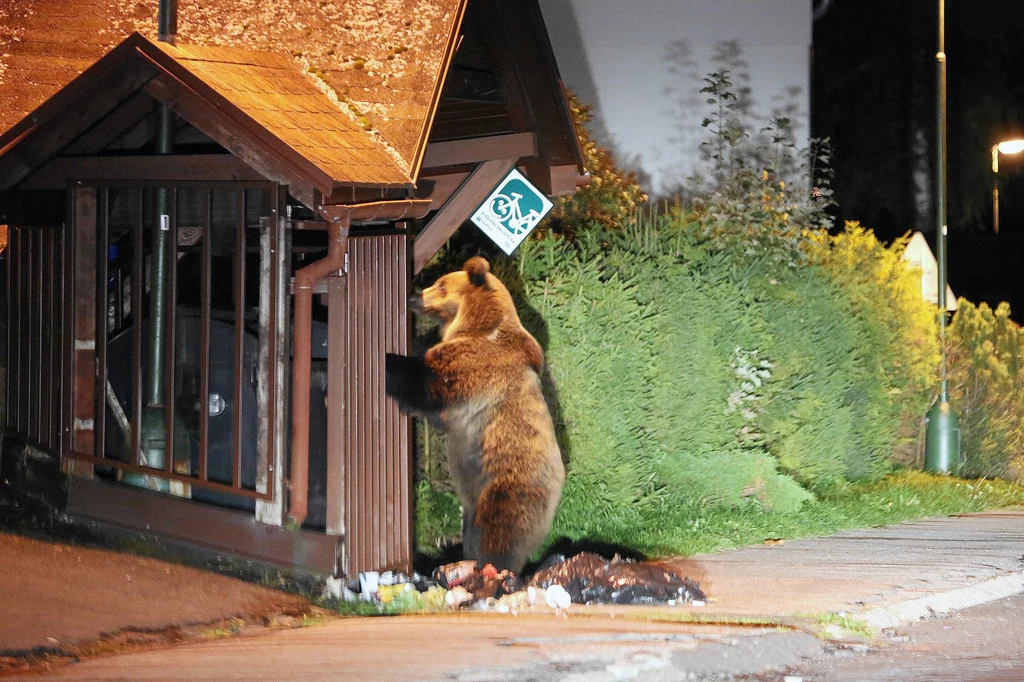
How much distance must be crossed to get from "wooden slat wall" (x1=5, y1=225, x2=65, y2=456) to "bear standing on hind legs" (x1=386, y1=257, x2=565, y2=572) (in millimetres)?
2398

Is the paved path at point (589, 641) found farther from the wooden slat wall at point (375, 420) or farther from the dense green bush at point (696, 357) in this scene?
the dense green bush at point (696, 357)

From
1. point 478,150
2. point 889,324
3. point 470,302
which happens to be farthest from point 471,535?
point 889,324

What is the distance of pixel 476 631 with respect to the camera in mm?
6645

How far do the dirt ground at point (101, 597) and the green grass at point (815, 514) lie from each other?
3.29 m

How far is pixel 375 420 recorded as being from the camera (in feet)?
24.8

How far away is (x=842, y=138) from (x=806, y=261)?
59.5 feet

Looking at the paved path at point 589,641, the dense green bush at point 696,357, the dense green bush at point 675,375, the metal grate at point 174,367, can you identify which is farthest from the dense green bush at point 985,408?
the metal grate at point 174,367

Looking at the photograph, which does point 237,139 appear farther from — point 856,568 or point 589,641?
point 856,568

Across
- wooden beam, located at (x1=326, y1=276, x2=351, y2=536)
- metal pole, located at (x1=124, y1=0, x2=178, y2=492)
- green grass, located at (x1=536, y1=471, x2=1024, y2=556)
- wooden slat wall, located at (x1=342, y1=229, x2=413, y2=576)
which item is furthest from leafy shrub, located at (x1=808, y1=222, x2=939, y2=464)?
metal pole, located at (x1=124, y1=0, x2=178, y2=492)

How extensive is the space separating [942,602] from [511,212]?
4089 mm

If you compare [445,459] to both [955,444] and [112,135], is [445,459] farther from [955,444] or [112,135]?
[955,444]

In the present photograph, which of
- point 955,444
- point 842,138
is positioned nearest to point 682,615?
point 955,444

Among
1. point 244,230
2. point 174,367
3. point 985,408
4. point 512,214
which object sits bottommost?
point 985,408

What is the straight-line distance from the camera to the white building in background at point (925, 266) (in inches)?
615
